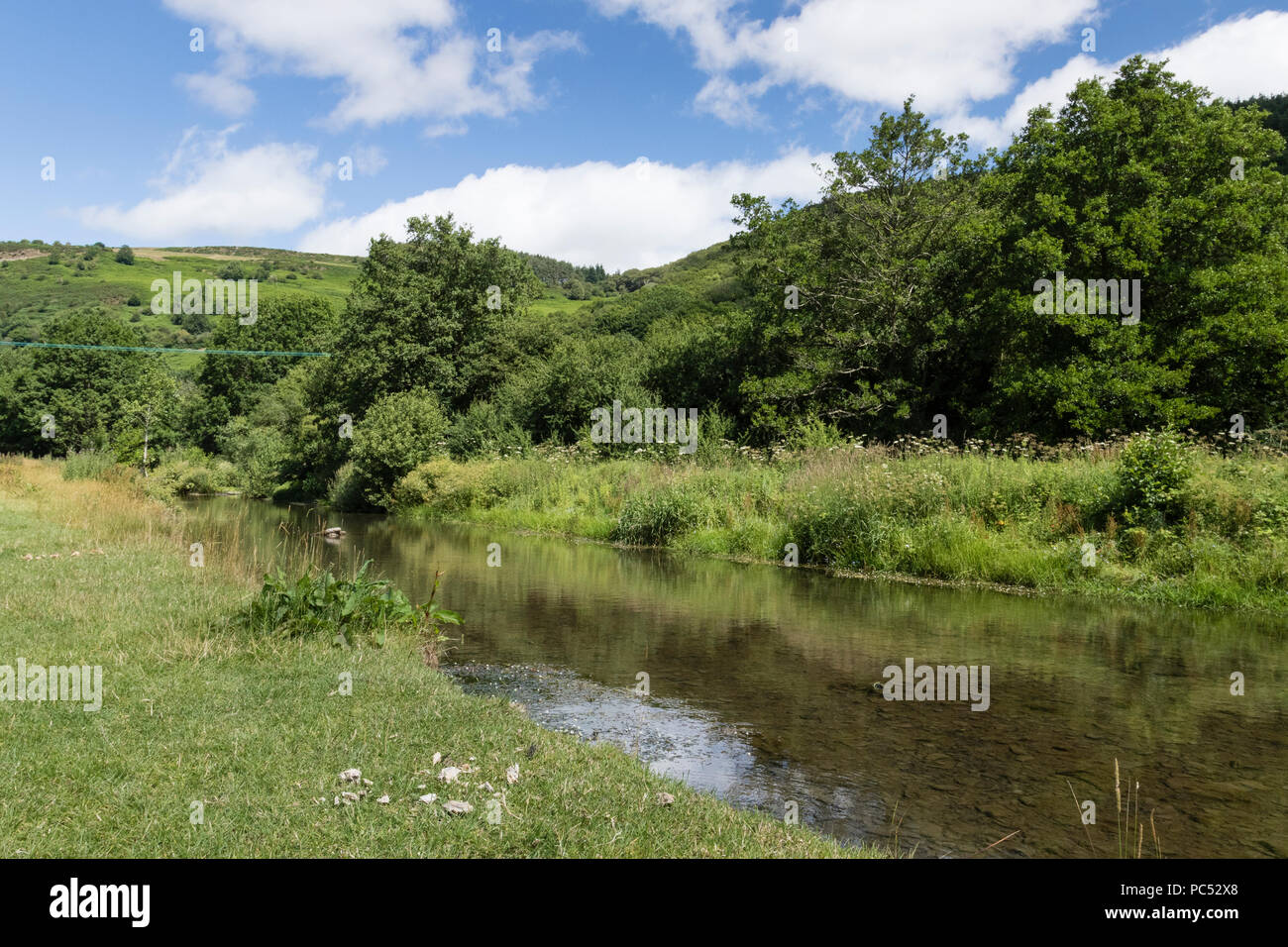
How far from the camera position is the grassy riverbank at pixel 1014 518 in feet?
44.3

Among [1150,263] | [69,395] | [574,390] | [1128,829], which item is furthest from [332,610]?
[69,395]

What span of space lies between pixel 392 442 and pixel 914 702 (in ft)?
99.0

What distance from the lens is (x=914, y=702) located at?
8.27 meters

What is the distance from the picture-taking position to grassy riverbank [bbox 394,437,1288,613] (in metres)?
13.5

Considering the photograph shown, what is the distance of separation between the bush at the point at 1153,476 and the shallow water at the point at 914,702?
240cm

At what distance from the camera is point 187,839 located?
414 cm

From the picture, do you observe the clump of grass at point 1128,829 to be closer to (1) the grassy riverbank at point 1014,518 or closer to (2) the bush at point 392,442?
(1) the grassy riverbank at point 1014,518

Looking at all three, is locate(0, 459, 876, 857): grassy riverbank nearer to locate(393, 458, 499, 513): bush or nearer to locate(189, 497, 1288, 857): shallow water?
locate(189, 497, 1288, 857): shallow water

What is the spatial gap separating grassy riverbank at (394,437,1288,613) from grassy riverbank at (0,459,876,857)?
10.8 metres

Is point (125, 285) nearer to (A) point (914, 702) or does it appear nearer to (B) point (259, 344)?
(B) point (259, 344)

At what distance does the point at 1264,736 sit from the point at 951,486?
385 inches

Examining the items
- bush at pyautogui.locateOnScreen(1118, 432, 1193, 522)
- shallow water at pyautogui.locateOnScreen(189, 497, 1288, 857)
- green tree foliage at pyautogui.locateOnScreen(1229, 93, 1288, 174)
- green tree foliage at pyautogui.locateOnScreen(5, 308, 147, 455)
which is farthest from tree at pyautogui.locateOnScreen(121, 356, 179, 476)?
green tree foliage at pyautogui.locateOnScreen(1229, 93, 1288, 174)

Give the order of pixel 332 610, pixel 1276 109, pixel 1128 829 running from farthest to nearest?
pixel 1276 109 → pixel 332 610 → pixel 1128 829
